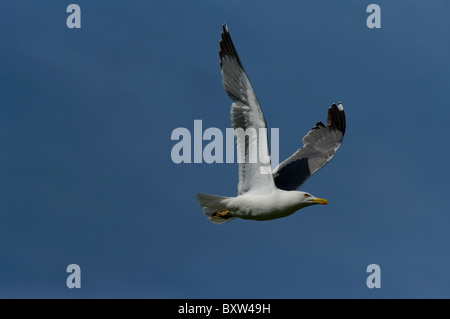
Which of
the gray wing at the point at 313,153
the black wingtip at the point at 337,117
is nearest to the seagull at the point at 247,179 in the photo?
the gray wing at the point at 313,153

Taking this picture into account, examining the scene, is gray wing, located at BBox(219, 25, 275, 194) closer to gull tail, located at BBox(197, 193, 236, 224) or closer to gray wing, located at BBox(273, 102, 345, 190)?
gull tail, located at BBox(197, 193, 236, 224)

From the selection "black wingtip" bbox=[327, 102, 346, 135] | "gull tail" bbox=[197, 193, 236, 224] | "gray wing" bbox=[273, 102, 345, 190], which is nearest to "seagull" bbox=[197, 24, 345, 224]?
"gull tail" bbox=[197, 193, 236, 224]

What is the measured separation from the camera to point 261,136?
36.0 feet

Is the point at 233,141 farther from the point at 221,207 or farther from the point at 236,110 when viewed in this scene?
the point at 221,207

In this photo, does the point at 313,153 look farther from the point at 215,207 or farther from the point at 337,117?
the point at 215,207

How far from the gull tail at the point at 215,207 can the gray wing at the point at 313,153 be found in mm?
1204

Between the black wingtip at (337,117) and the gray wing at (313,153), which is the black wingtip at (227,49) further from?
the black wingtip at (337,117)

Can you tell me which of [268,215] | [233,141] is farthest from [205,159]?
[268,215]

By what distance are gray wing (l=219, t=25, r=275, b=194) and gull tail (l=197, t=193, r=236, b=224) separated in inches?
17.7

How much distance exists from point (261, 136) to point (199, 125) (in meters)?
1.06

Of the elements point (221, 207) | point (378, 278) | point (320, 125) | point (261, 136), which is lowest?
point (378, 278)

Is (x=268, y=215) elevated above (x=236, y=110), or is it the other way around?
(x=236, y=110)

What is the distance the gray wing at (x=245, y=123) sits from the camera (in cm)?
1098

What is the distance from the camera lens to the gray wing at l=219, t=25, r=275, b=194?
432 inches
